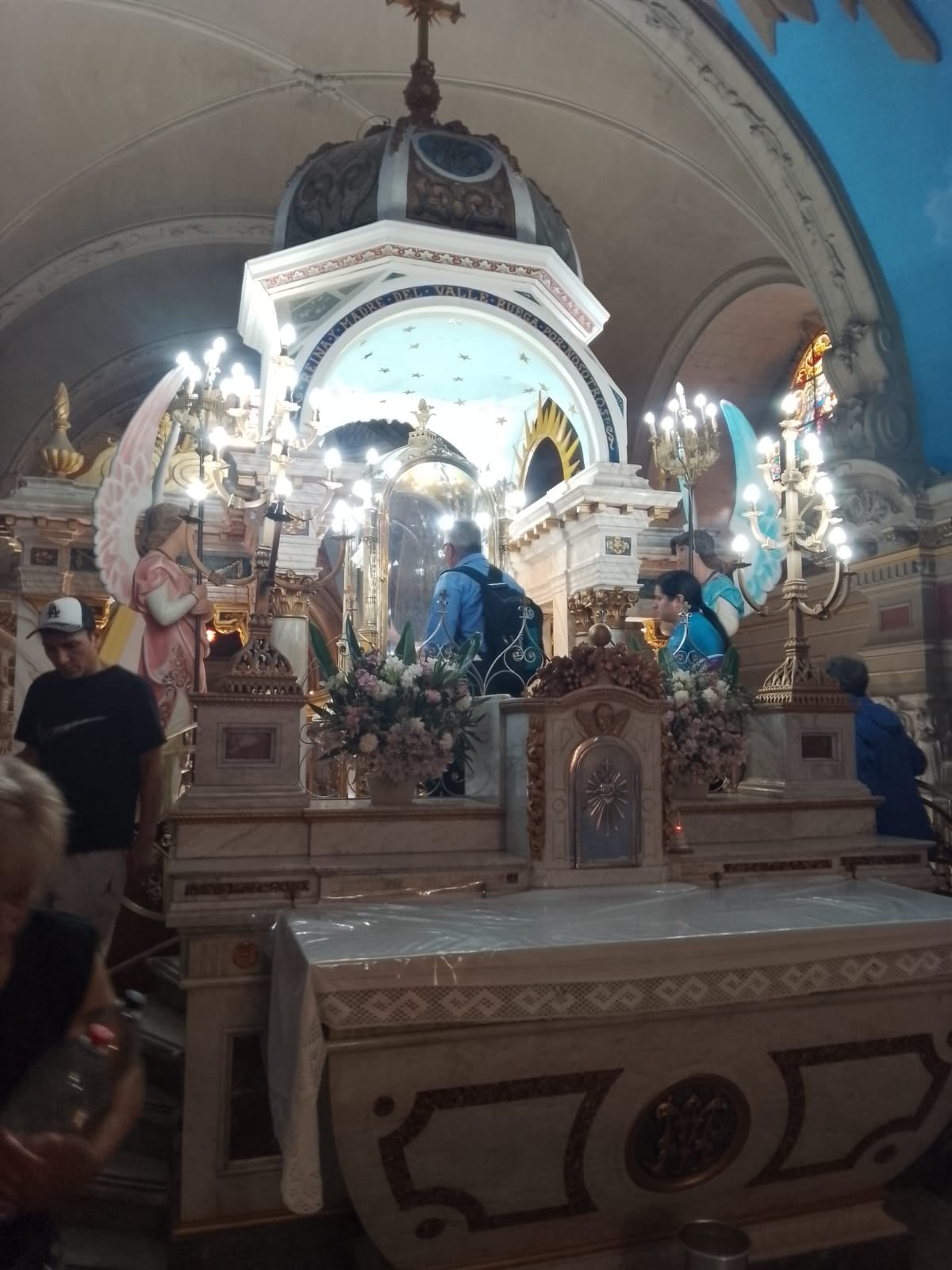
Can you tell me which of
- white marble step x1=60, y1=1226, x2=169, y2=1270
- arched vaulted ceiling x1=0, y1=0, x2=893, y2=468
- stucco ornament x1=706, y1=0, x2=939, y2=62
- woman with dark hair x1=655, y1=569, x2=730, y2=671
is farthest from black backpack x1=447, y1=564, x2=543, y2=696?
arched vaulted ceiling x1=0, y1=0, x2=893, y2=468

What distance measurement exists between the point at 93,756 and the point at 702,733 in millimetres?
2508

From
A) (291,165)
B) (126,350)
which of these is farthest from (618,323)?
(126,350)

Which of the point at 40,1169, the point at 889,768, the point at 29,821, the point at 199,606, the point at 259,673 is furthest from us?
the point at 199,606

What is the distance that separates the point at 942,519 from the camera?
758 centimetres

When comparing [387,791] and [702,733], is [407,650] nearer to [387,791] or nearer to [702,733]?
[387,791]

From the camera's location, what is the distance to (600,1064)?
2711 millimetres

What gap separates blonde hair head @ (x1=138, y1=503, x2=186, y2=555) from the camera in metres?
5.92

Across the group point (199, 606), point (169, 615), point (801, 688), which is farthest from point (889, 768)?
point (169, 615)

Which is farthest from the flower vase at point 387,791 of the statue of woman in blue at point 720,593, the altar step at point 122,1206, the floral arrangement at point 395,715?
the statue of woman in blue at point 720,593

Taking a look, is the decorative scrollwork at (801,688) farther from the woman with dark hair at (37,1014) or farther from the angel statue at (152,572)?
the angel statue at (152,572)

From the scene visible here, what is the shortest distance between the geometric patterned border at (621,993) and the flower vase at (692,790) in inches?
46.3

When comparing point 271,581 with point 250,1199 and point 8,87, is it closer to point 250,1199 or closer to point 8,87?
point 250,1199

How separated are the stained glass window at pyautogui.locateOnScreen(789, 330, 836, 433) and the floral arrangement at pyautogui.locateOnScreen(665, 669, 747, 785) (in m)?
7.43

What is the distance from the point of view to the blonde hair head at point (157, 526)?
233 inches
